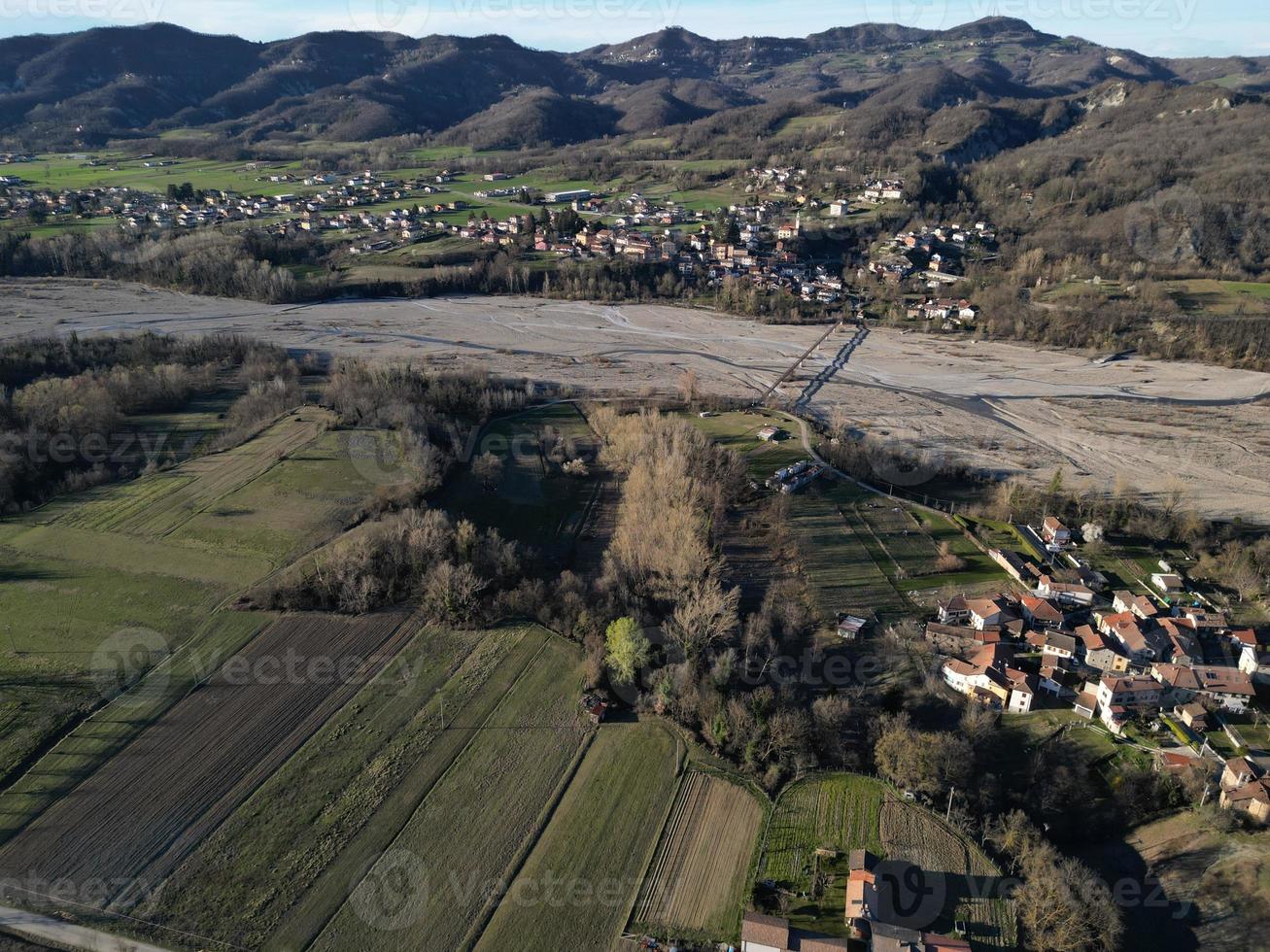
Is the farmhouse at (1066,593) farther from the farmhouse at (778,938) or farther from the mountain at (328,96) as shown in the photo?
the mountain at (328,96)

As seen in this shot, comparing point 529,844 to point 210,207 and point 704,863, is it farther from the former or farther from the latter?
point 210,207

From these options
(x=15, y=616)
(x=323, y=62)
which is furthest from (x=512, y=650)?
(x=323, y=62)

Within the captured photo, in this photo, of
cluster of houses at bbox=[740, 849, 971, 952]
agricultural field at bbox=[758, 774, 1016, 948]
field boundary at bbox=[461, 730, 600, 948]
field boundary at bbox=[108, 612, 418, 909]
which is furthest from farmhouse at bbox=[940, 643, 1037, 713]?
field boundary at bbox=[108, 612, 418, 909]

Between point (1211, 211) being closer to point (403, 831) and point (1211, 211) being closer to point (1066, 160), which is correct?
point (1066, 160)

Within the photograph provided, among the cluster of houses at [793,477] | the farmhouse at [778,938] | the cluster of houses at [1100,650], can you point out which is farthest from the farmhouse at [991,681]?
the cluster of houses at [793,477]

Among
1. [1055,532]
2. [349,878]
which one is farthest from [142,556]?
[1055,532]
